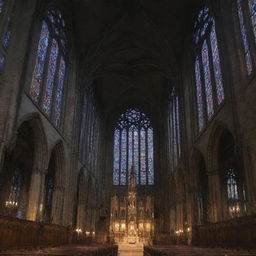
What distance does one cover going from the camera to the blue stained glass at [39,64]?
1853 centimetres

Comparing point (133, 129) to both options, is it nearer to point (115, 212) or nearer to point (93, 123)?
point (93, 123)

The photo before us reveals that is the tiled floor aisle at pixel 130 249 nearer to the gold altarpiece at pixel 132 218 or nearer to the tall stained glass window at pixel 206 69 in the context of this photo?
the gold altarpiece at pixel 132 218

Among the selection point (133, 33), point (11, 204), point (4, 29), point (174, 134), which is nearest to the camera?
point (4, 29)

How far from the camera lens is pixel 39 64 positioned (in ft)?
64.6

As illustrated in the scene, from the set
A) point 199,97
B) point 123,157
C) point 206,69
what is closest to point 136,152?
point 123,157

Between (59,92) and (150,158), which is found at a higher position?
(59,92)

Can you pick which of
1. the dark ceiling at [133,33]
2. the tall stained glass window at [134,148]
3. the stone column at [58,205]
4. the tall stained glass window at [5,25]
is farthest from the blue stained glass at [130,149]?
the tall stained glass window at [5,25]

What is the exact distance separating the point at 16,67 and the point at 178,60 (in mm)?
17164

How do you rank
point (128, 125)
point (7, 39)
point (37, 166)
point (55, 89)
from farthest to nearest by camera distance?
point (128, 125)
point (55, 89)
point (37, 166)
point (7, 39)

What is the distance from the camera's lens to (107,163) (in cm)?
4038

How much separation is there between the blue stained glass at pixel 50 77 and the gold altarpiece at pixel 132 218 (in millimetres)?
16812

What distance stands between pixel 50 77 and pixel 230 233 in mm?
16245

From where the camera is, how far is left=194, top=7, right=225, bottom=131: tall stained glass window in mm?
19172

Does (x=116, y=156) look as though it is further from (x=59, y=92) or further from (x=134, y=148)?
(x=59, y=92)
